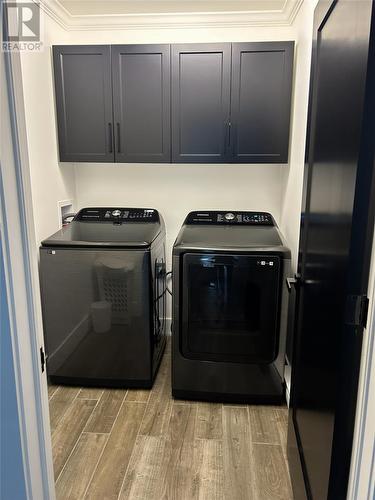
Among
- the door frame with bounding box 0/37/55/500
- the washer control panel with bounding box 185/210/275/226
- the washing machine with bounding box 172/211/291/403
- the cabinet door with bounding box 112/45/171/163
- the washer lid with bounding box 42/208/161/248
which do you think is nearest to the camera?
the door frame with bounding box 0/37/55/500

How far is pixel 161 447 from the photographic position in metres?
2.01

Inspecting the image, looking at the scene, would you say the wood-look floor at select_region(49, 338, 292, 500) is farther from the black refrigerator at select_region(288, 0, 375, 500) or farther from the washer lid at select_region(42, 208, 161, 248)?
the washer lid at select_region(42, 208, 161, 248)

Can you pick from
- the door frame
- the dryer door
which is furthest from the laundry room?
the door frame

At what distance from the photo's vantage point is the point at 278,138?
251 cm

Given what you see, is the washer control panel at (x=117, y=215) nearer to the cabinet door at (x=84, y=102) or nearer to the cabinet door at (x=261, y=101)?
the cabinet door at (x=84, y=102)

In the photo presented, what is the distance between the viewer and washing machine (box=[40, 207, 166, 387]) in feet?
7.66

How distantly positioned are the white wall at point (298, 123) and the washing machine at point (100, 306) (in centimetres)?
90

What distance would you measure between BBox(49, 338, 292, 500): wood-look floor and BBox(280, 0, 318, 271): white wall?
100 cm

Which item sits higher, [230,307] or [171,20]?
[171,20]

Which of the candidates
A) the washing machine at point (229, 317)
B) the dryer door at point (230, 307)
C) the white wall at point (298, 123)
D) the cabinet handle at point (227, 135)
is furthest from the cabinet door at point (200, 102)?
the dryer door at point (230, 307)

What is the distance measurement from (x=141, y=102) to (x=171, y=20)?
0.66 metres

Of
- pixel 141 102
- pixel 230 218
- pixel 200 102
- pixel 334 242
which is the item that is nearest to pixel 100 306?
pixel 230 218

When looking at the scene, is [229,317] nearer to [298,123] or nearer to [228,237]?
[228,237]

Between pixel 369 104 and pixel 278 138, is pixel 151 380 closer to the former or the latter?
pixel 278 138
